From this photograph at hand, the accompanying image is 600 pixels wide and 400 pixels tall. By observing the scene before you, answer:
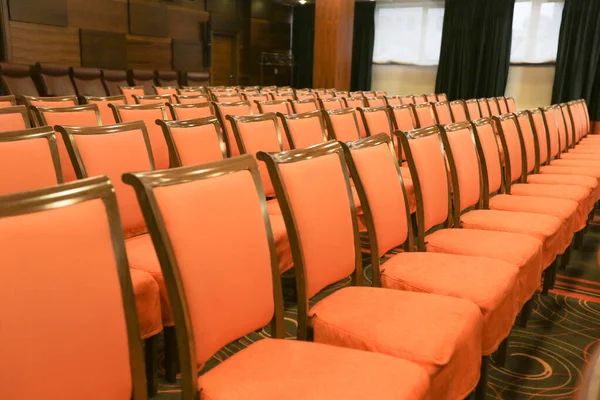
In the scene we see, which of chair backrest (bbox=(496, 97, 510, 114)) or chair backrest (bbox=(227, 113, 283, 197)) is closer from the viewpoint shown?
chair backrest (bbox=(227, 113, 283, 197))

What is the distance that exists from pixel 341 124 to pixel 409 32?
1014cm

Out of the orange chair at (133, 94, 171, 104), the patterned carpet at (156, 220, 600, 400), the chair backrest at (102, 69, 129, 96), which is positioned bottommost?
the patterned carpet at (156, 220, 600, 400)

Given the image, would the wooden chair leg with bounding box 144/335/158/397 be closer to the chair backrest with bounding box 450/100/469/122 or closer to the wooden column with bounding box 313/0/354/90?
the chair backrest with bounding box 450/100/469/122

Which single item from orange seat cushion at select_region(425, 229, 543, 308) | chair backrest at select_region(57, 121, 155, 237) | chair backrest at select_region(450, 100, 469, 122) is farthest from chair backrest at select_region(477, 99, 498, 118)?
chair backrest at select_region(57, 121, 155, 237)

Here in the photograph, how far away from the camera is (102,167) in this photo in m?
2.29

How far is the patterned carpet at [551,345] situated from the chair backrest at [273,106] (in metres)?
1.94

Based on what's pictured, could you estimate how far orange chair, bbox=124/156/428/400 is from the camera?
1255mm

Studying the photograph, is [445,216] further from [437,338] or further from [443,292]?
[437,338]

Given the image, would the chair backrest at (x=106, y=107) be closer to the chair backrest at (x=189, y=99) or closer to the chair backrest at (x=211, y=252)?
the chair backrest at (x=189, y=99)

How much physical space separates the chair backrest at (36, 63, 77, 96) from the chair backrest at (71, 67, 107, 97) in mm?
104

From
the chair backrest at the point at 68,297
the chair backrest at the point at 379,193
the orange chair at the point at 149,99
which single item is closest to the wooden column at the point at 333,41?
the orange chair at the point at 149,99

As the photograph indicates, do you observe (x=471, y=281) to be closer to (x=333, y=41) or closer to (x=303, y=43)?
(x=333, y=41)

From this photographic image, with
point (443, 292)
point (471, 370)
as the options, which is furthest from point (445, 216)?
point (471, 370)

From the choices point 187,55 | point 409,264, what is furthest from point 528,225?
point 187,55
